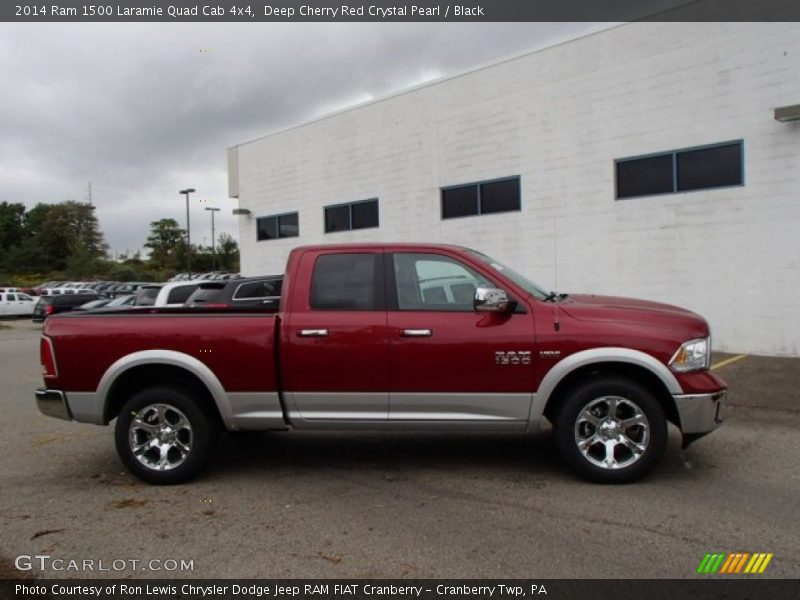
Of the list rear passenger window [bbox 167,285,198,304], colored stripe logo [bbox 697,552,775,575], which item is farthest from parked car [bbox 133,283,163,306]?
colored stripe logo [bbox 697,552,775,575]

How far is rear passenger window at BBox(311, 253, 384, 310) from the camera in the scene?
517cm

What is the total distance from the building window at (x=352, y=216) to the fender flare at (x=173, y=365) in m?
12.7

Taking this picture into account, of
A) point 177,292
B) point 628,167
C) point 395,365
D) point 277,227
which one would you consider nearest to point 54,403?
point 395,365

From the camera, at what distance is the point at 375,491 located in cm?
491

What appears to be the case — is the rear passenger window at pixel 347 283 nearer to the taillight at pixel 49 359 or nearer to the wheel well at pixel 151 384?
the wheel well at pixel 151 384

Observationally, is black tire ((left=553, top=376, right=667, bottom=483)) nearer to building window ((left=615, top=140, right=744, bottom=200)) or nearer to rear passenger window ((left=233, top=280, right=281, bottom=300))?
rear passenger window ((left=233, top=280, right=281, bottom=300))

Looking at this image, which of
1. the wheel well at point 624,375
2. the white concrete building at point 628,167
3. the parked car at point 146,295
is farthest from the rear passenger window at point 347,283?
the parked car at point 146,295

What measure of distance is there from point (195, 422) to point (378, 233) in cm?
1265

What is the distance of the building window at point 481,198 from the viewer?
14.6 metres

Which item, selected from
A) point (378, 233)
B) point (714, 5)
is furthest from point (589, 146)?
point (378, 233)

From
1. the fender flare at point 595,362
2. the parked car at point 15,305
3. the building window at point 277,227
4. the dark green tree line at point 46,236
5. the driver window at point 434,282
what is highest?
the dark green tree line at point 46,236

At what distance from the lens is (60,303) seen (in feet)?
87.9

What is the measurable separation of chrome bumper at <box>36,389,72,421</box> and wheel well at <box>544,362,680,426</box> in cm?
393

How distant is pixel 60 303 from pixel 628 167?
23.6 m
